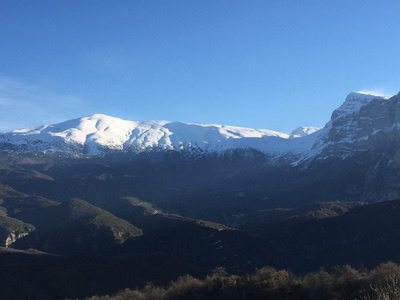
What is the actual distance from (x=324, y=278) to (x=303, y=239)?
100199mm

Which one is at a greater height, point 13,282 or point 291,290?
point 291,290

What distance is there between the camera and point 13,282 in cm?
11350

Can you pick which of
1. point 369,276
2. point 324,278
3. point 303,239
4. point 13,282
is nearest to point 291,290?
point 324,278

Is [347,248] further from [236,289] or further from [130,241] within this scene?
[236,289]

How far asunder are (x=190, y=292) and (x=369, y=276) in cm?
2260

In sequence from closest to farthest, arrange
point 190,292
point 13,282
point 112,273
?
point 190,292, point 13,282, point 112,273

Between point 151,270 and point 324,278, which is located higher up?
point 324,278

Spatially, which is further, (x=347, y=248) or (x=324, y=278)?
(x=347, y=248)

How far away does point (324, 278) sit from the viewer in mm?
73438

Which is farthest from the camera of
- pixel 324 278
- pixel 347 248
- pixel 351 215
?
pixel 351 215

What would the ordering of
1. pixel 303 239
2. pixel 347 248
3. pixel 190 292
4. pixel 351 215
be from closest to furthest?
pixel 190 292 → pixel 347 248 → pixel 303 239 → pixel 351 215

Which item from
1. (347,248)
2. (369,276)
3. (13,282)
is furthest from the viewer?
(347,248)

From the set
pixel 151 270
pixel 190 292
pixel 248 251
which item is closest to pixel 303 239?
pixel 248 251

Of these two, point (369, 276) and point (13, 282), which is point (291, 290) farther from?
point (13, 282)
